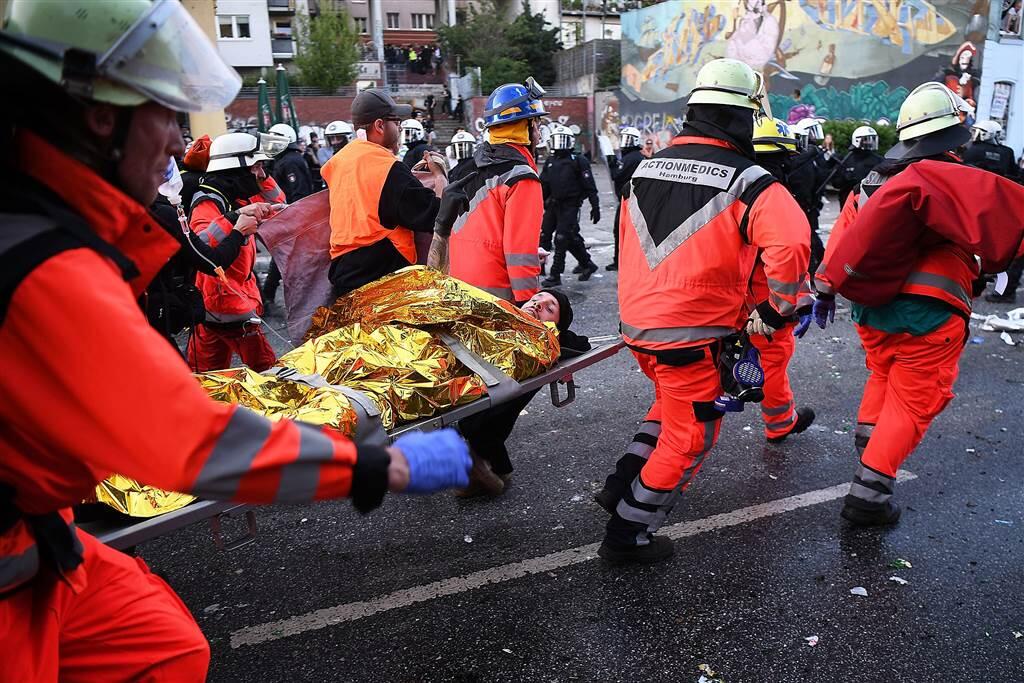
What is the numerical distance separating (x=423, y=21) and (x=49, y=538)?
2783 inches

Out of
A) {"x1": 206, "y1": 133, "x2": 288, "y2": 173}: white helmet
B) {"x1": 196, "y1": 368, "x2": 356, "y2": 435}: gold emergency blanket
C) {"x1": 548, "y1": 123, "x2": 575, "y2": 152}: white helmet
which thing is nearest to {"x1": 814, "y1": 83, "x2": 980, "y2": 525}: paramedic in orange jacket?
{"x1": 196, "y1": 368, "x2": 356, "y2": 435}: gold emergency blanket

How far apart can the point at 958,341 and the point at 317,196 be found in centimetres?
345

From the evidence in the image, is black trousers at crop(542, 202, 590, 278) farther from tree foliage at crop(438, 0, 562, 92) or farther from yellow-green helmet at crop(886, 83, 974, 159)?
tree foliage at crop(438, 0, 562, 92)

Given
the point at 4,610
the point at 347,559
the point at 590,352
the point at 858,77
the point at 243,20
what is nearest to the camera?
the point at 4,610

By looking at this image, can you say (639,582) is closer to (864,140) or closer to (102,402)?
(102,402)

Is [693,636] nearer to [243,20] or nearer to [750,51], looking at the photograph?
[750,51]

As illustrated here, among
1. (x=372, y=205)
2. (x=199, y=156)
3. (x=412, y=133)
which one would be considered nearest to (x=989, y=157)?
(x=412, y=133)

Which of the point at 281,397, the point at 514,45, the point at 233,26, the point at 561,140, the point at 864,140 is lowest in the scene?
the point at 281,397

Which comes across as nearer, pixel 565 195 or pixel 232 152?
pixel 232 152

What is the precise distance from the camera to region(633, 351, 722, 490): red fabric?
11.2 feet

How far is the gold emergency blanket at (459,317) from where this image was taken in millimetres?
3725

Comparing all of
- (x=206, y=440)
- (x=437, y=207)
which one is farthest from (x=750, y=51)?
(x=206, y=440)

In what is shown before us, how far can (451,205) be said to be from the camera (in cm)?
436

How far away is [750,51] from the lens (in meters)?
30.3
